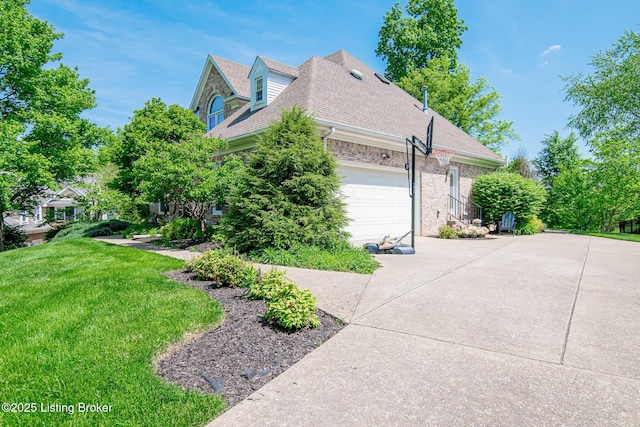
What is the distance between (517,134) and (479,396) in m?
28.3

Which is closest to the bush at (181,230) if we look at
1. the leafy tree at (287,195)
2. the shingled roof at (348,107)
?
the shingled roof at (348,107)

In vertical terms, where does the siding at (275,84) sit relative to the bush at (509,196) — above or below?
above

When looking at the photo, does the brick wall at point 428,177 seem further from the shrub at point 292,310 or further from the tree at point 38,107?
the tree at point 38,107

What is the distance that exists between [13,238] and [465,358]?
67.6 feet

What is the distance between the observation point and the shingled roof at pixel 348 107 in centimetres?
1041

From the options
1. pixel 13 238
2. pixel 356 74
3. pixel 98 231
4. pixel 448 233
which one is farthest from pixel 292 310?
pixel 13 238

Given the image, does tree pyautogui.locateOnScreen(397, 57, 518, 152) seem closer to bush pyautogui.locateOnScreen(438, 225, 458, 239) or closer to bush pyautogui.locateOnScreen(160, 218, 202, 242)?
bush pyautogui.locateOnScreen(438, 225, 458, 239)

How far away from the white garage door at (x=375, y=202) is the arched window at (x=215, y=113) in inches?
319

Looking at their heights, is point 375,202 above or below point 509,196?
below

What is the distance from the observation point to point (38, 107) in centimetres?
1527

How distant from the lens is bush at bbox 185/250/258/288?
204 inches

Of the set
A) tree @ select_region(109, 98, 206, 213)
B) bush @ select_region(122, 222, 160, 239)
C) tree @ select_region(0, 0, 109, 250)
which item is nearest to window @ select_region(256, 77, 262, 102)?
tree @ select_region(109, 98, 206, 213)

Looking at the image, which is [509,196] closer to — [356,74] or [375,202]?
[375,202]

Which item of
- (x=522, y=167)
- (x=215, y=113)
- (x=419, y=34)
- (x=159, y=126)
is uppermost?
(x=419, y=34)
